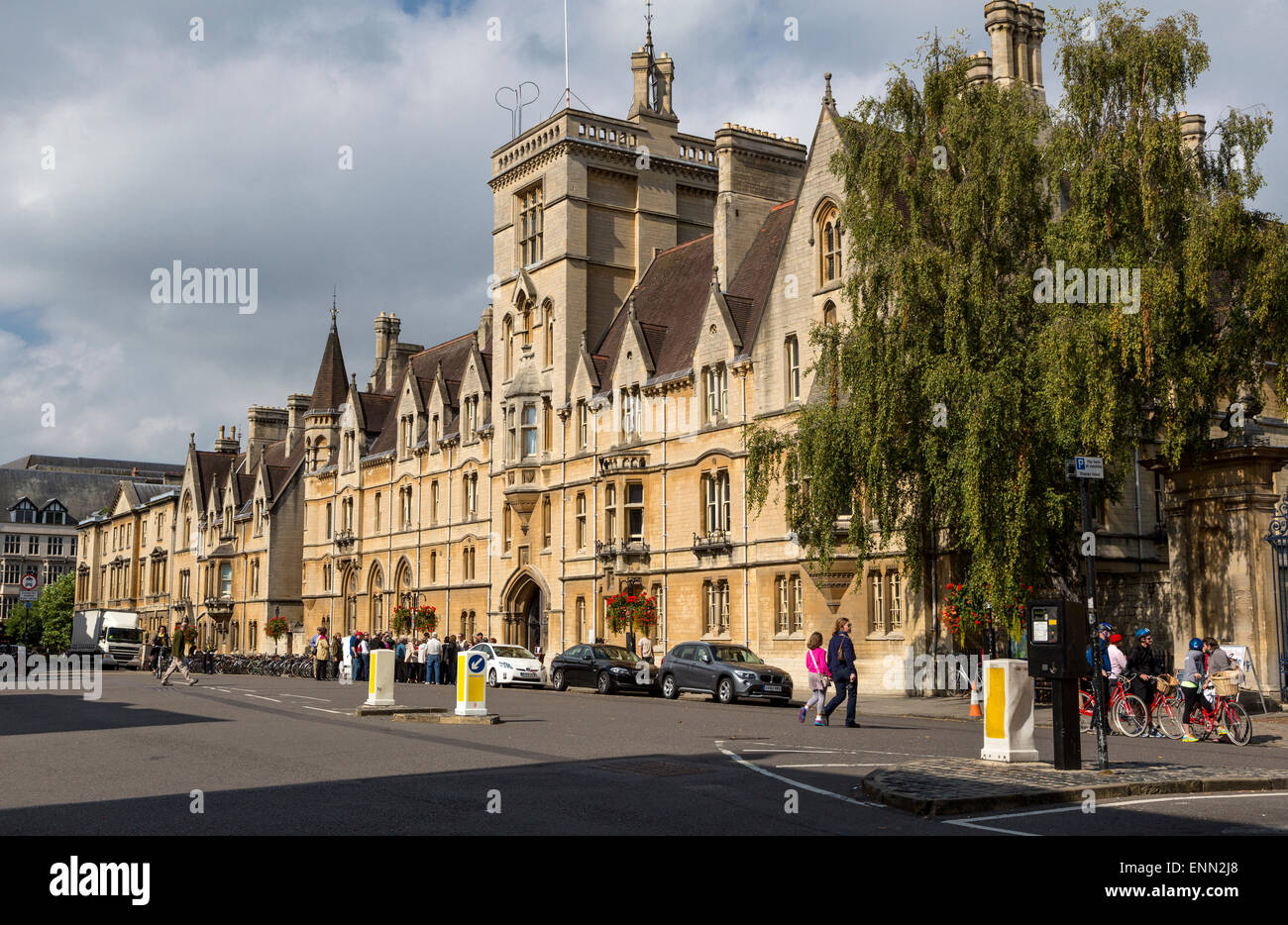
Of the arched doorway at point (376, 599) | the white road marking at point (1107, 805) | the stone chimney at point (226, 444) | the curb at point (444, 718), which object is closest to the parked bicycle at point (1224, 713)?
the white road marking at point (1107, 805)

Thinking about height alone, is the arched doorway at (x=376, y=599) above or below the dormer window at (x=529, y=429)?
below

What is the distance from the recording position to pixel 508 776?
13133 mm

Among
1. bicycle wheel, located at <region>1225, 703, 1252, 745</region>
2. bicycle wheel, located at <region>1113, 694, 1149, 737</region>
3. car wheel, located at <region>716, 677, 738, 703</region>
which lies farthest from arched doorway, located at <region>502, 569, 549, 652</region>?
bicycle wheel, located at <region>1225, 703, 1252, 745</region>

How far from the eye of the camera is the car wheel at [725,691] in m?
30.5

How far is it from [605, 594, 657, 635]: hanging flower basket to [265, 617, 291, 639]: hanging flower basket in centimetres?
3633

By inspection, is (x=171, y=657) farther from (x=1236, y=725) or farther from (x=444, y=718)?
(x=1236, y=725)

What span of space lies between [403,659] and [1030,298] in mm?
30102

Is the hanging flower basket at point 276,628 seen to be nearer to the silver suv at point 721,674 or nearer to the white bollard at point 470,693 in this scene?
the silver suv at point 721,674

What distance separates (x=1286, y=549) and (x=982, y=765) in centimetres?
1396

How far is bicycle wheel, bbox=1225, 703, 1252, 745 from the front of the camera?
19750 mm

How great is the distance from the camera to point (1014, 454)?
81.8 ft

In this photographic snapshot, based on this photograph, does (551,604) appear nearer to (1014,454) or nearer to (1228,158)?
(1014,454)
